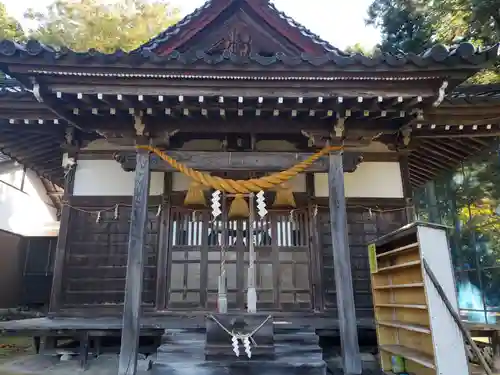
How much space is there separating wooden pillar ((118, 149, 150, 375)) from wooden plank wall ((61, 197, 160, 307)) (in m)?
1.66

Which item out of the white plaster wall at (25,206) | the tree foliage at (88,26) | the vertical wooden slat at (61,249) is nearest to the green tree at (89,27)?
the tree foliage at (88,26)

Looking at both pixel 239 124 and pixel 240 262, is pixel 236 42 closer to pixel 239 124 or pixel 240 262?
pixel 239 124

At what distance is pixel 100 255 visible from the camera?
6219mm

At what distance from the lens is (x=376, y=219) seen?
6453 millimetres

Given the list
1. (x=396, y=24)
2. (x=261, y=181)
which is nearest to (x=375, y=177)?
(x=261, y=181)

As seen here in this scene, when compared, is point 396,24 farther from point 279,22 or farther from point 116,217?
point 116,217

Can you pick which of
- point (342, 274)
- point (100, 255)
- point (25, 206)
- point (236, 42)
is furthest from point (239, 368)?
point (25, 206)

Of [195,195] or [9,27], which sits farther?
[9,27]

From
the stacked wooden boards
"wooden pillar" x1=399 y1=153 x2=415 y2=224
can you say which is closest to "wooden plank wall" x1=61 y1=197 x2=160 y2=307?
the stacked wooden boards

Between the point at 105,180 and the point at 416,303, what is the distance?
5.34 metres

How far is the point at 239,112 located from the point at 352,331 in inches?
122

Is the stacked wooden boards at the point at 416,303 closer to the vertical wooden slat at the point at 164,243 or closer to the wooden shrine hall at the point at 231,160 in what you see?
the wooden shrine hall at the point at 231,160

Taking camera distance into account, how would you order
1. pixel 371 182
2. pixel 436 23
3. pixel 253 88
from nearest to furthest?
pixel 253 88
pixel 371 182
pixel 436 23

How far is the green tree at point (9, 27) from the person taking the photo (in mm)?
12375
